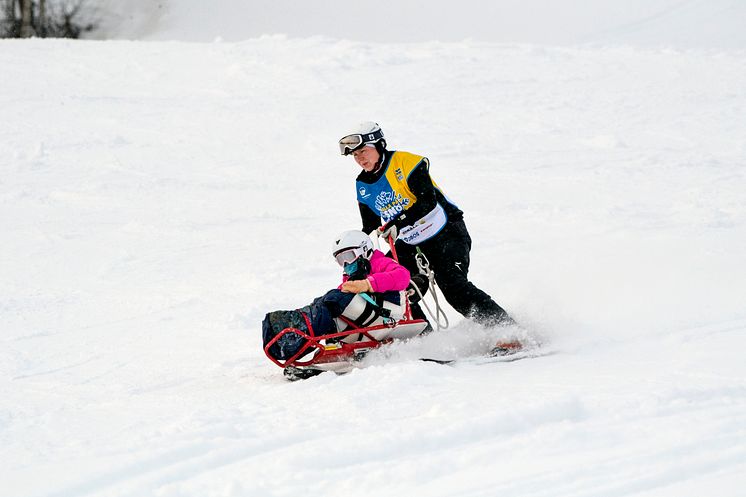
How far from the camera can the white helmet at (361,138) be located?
5957 mm

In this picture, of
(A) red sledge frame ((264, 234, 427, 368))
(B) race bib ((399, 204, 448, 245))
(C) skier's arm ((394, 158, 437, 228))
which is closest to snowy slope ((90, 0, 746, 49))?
(B) race bib ((399, 204, 448, 245))

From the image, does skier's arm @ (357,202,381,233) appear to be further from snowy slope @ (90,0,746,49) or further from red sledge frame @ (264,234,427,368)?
snowy slope @ (90,0,746,49)

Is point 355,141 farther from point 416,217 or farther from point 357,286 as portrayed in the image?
point 357,286

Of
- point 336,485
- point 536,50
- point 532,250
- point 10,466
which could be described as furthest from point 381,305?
point 536,50

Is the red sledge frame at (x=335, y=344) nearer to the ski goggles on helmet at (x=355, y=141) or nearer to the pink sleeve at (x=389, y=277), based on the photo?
the pink sleeve at (x=389, y=277)

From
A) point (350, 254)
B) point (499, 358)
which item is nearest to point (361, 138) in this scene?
point (350, 254)

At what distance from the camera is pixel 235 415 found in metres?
4.71

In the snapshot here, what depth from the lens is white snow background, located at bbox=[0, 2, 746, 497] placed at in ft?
13.5

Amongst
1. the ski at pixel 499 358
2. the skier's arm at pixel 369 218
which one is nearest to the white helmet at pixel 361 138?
the skier's arm at pixel 369 218

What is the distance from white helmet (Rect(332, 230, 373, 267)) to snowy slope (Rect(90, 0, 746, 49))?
19.3 metres

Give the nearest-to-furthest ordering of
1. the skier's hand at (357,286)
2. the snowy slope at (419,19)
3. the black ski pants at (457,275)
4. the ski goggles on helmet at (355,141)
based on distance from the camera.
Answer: the skier's hand at (357,286), the ski goggles on helmet at (355,141), the black ski pants at (457,275), the snowy slope at (419,19)

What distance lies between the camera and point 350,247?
229 inches

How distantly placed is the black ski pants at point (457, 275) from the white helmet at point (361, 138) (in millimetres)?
805

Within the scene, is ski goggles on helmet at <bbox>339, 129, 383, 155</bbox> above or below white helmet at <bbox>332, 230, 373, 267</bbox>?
above
